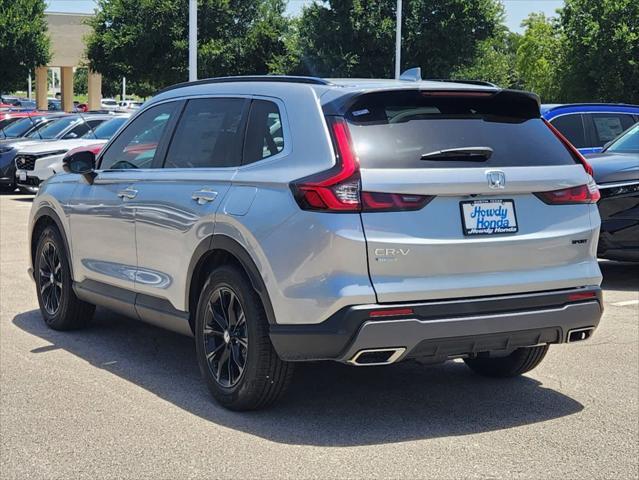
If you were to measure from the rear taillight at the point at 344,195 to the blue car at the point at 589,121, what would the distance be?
796cm

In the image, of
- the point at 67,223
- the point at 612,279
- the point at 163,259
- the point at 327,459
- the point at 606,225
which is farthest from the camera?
the point at 612,279

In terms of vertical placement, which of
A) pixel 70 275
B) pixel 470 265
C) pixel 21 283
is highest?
pixel 470 265

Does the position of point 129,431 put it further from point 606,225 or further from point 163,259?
point 606,225

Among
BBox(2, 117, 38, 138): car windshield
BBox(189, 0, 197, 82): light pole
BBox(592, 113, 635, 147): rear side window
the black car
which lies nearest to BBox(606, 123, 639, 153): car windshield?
the black car

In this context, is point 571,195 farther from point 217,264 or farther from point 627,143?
point 627,143

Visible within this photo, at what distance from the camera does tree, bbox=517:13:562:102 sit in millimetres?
40925

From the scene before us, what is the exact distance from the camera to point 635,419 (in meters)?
5.29

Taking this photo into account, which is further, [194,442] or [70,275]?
[70,275]

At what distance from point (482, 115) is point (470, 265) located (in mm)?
888

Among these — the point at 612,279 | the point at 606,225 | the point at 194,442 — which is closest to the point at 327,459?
the point at 194,442

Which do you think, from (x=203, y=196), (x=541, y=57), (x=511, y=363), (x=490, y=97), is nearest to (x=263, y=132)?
(x=203, y=196)

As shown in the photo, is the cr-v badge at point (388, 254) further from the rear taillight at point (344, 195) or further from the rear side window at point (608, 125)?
the rear side window at point (608, 125)

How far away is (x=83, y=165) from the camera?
22.2ft

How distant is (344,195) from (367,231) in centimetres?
20
